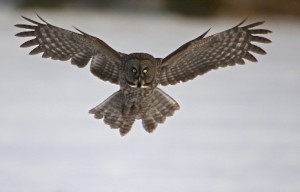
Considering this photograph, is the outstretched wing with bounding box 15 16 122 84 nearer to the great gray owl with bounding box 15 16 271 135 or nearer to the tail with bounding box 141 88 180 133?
the great gray owl with bounding box 15 16 271 135

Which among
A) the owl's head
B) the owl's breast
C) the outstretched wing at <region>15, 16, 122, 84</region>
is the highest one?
the outstretched wing at <region>15, 16, 122, 84</region>

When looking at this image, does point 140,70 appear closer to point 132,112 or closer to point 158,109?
Answer: point 132,112

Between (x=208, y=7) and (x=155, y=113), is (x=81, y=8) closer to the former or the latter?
(x=208, y=7)

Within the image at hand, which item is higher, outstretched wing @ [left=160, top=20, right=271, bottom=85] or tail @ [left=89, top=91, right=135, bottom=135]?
outstretched wing @ [left=160, top=20, right=271, bottom=85]

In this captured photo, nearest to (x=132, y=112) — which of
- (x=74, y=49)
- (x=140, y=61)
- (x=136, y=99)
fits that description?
(x=136, y=99)

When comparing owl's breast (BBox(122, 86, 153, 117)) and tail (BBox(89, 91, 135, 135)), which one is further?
tail (BBox(89, 91, 135, 135))

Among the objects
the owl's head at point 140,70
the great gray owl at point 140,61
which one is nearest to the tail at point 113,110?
the great gray owl at point 140,61

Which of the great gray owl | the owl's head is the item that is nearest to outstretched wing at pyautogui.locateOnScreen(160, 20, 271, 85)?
the great gray owl
